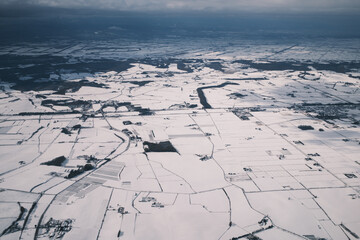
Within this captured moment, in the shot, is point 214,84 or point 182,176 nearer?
point 182,176

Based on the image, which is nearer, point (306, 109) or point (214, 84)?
point (306, 109)

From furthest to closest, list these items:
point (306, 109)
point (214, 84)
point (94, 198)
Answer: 1. point (214, 84)
2. point (306, 109)
3. point (94, 198)

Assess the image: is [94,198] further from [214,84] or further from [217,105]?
[214,84]

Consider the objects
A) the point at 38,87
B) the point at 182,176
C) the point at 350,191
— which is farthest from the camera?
the point at 38,87

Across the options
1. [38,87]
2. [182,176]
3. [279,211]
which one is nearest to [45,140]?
[182,176]

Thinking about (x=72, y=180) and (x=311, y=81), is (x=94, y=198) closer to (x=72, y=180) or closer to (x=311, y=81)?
(x=72, y=180)

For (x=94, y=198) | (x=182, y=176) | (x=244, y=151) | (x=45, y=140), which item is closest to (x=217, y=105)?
(x=244, y=151)
